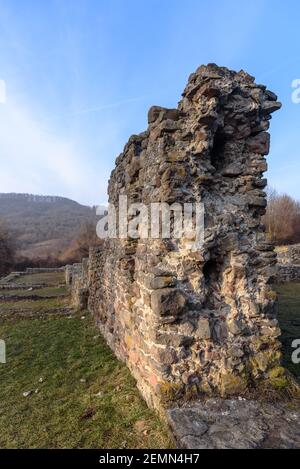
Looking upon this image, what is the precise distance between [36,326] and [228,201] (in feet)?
21.3

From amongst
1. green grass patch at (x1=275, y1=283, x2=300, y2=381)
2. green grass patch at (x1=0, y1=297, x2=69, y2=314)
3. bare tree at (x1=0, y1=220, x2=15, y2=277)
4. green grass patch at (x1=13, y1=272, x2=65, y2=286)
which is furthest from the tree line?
green grass patch at (x1=275, y1=283, x2=300, y2=381)

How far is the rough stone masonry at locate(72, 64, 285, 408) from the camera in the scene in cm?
336

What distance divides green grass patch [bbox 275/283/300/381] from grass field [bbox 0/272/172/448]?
2.63 meters

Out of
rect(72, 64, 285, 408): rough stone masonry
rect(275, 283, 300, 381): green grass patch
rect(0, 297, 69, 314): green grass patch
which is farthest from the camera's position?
rect(0, 297, 69, 314): green grass patch

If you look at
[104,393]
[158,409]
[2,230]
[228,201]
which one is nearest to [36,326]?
[104,393]

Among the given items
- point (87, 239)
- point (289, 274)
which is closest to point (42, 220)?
point (87, 239)

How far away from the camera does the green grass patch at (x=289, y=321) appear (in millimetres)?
5234

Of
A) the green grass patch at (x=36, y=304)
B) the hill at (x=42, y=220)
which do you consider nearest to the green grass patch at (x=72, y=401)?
the green grass patch at (x=36, y=304)

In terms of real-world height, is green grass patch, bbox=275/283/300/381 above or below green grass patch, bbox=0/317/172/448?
above

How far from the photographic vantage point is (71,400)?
416 cm

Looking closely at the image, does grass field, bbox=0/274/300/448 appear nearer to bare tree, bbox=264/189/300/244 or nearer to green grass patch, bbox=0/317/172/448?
green grass patch, bbox=0/317/172/448

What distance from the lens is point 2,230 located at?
33.1 metres

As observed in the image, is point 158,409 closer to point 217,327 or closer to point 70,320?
point 217,327

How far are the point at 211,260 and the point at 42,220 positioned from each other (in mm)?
89988
